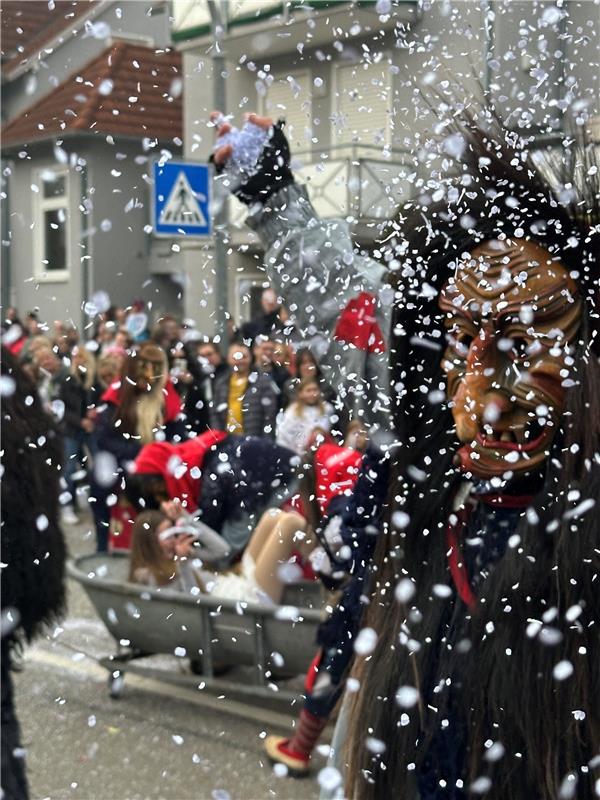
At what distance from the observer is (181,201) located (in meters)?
2.84

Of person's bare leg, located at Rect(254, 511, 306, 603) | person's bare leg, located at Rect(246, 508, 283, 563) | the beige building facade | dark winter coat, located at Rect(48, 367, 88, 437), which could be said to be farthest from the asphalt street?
dark winter coat, located at Rect(48, 367, 88, 437)

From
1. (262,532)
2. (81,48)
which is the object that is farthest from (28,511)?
(81,48)

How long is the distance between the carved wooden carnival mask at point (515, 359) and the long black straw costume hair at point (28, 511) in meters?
1.44

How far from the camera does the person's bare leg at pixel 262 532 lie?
4945mm

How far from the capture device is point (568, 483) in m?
1.66

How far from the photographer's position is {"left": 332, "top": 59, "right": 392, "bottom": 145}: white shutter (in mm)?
2121

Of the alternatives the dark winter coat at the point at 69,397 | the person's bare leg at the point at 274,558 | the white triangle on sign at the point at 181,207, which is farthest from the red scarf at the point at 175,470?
the dark winter coat at the point at 69,397

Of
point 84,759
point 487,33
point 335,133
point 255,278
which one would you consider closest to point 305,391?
point 255,278

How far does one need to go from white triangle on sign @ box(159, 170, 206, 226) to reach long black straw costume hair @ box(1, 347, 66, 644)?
55cm

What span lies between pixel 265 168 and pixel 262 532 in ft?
9.70

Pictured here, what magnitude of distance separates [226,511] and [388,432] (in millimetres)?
3316

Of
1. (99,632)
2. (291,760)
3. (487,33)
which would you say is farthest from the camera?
(99,632)

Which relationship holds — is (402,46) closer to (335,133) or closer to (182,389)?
(335,133)

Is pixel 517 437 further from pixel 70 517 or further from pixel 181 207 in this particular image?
pixel 70 517
